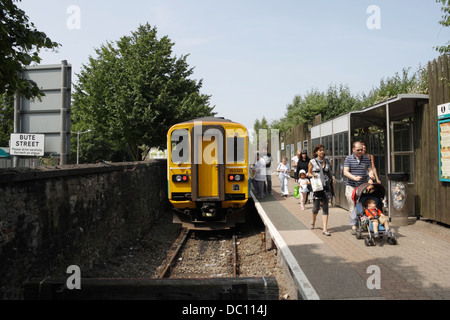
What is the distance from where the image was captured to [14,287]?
471cm

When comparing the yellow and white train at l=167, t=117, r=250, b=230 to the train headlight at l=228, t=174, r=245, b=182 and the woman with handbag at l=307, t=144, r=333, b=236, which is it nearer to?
the train headlight at l=228, t=174, r=245, b=182

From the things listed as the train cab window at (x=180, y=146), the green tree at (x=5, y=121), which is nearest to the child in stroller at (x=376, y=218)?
the train cab window at (x=180, y=146)

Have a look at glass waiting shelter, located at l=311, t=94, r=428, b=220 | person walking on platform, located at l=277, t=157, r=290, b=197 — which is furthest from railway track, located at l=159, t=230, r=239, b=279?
person walking on platform, located at l=277, t=157, r=290, b=197

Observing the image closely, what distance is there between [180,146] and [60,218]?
487cm

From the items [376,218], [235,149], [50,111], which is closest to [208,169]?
[235,149]

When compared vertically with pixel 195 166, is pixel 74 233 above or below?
below

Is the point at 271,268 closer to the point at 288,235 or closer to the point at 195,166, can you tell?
the point at 288,235

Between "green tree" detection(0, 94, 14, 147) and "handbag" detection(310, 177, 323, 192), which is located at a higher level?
"green tree" detection(0, 94, 14, 147)

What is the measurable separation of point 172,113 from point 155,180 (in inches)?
330

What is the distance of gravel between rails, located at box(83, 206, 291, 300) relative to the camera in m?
7.41

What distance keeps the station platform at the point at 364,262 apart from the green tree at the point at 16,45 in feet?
15.4

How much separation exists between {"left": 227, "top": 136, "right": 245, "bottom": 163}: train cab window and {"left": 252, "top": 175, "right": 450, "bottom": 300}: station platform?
222 cm
